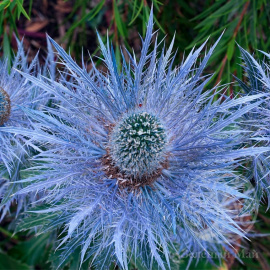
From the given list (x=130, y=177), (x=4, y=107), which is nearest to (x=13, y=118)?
(x=4, y=107)

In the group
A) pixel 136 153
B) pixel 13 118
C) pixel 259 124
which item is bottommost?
pixel 259 124

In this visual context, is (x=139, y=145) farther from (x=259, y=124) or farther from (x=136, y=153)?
(x=259, y=124)

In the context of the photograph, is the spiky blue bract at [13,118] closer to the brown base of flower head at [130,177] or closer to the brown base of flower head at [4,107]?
the brown base of flower head at [4,107]

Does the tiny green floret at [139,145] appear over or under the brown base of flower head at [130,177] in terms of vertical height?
over

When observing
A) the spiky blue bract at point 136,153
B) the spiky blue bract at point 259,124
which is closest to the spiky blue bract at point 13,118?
the spiky blue bract at point 136,153

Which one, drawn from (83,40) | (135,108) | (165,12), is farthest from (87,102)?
(83,40)

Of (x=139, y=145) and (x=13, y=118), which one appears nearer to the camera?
(x=139, y=145)
